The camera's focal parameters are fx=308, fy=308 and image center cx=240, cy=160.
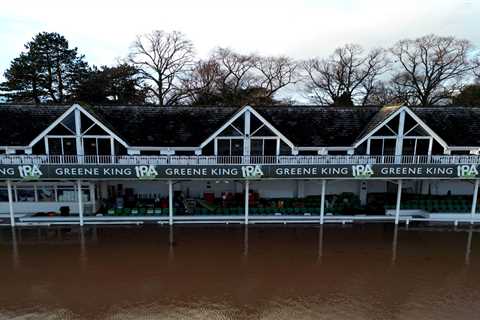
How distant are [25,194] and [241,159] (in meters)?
12.9

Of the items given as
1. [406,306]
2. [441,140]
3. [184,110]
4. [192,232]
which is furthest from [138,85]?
[406,306]

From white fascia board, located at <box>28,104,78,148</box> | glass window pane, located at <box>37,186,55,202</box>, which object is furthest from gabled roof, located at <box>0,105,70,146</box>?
glass window pane, located at <box>37,186,55,202</box>

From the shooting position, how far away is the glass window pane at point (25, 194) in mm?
Answer: 18062

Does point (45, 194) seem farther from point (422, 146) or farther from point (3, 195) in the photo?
point (422, 146)

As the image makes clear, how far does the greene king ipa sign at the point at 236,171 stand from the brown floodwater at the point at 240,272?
3.02 meters

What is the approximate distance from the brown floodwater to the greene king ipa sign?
9.90 feet

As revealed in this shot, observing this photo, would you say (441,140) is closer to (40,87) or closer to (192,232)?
(192,232)

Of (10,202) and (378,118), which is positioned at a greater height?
(378,118)

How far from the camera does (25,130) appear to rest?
18.2m

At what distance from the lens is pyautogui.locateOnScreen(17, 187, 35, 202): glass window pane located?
1806 centimetres

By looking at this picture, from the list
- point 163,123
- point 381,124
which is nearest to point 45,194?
point 163,123

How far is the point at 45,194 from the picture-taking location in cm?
1817

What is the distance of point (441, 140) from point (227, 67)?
1035 inches

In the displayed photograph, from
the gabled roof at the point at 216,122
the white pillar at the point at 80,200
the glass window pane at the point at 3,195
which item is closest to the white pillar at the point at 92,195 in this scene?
the white pillar at the point at 80,200
